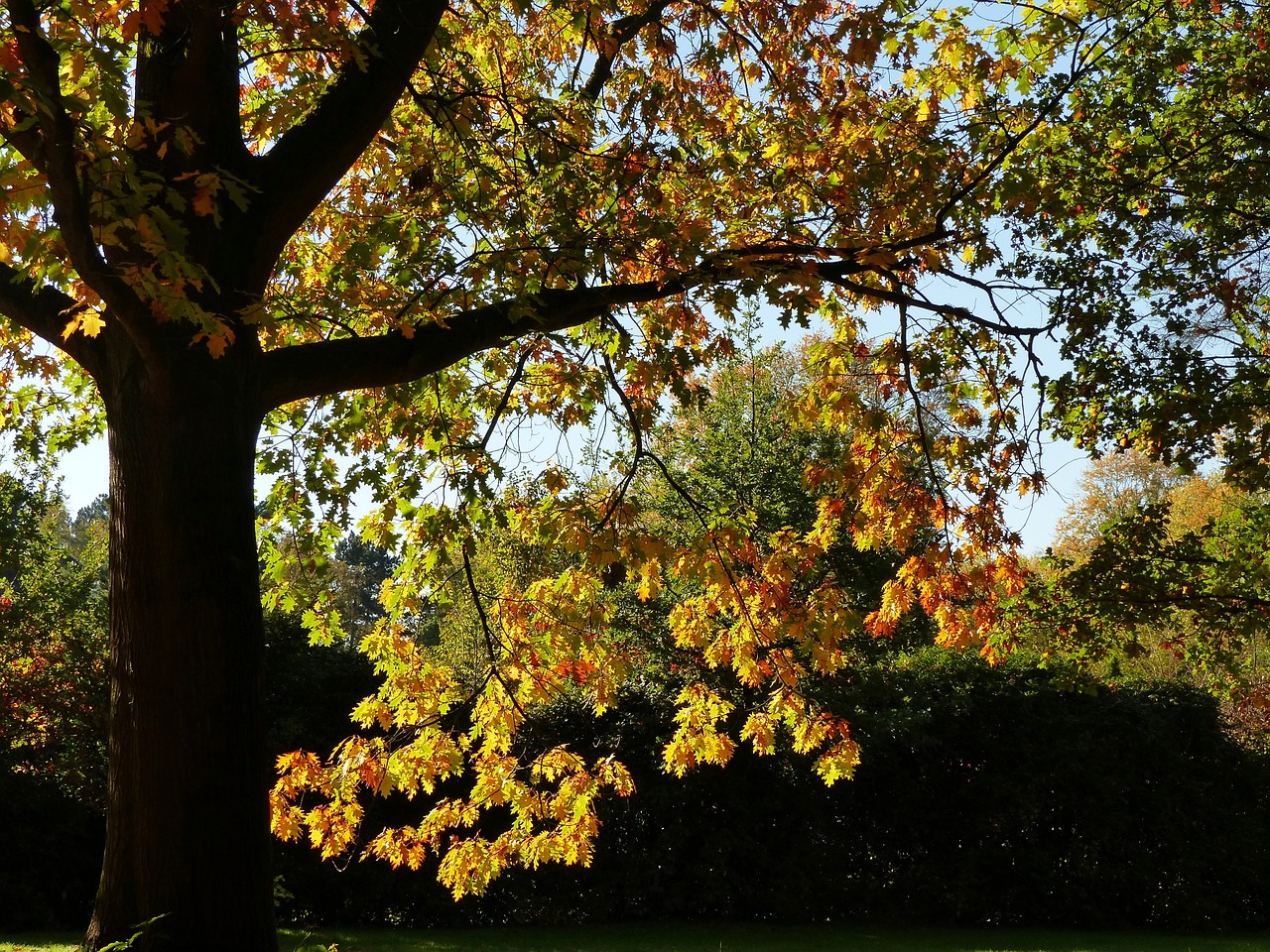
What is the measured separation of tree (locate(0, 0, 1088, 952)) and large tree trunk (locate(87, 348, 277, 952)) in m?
0.01

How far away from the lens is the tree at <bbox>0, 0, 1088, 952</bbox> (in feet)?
13.3

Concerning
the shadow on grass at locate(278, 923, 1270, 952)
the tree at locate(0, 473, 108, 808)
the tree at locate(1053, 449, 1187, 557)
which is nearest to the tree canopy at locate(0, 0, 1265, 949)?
the shadow on grass at locate(278, 923, 1270, 952)

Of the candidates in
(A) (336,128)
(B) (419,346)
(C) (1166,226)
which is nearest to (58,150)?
(A) (336,128)

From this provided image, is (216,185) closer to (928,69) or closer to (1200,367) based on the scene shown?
(928,69)

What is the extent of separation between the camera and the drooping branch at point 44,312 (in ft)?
15.3

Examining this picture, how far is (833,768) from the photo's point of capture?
5898 millimetres

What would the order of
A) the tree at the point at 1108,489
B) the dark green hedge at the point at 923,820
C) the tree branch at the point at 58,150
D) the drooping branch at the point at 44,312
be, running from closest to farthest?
the tree branch at the point at 58,150 → the drooping branch at the point at 44,312 → the dark green hedge at the point at 923,820 → the tree at the point at 1108,489

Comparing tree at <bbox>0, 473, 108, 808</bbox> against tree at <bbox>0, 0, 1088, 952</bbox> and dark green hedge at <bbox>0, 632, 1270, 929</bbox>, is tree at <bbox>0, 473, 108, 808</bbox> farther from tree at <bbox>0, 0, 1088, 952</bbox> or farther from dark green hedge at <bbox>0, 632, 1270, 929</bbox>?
tree at <bbox>0, 0, 1088, 952</bbox>

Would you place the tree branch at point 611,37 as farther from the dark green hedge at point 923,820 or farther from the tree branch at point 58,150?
the dark green hedge at point 923,820

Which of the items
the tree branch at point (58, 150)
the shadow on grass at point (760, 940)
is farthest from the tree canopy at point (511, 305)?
the shadow on grass at point (760, 940)

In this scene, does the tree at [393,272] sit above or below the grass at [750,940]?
above

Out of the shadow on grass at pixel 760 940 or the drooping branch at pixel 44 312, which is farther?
the shadow on grass at pixel 760 940

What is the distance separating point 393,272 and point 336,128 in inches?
62.9

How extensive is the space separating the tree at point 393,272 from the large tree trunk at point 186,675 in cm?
1
